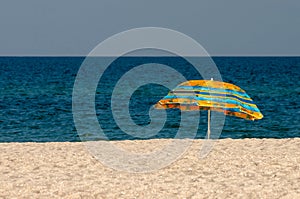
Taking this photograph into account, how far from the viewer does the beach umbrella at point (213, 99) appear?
1334 cm

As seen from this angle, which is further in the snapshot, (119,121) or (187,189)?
(119,121)

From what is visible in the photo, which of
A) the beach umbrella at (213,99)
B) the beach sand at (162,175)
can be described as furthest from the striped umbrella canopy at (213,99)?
the beach sand at (162,175)

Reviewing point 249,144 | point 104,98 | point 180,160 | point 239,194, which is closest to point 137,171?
point 180,160

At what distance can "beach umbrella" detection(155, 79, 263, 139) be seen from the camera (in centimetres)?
1334

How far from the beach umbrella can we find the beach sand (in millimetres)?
1008

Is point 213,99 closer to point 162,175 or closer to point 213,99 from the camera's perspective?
point 213,99

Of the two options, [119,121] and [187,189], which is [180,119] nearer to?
[119,121]

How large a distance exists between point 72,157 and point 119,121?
17.5 meters

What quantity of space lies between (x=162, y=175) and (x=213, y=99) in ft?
11.0

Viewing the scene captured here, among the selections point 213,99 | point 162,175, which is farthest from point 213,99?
point 162,175

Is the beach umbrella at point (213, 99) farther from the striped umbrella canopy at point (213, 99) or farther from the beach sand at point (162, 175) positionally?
the beach sand at point (162, 175)

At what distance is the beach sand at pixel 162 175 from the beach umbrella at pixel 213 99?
101 centimetres

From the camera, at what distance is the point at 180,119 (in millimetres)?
30016

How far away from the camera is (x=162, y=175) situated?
35.3 ft
